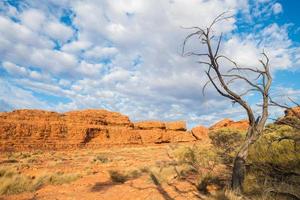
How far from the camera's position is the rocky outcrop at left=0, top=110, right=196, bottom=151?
37.6 meters

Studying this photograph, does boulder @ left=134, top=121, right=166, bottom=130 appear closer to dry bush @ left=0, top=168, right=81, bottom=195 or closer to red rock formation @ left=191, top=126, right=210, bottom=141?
red rock formation @ left=191, top=126, right=210, bottom=141

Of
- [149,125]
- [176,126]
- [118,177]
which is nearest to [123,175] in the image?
Answer: [118,177]

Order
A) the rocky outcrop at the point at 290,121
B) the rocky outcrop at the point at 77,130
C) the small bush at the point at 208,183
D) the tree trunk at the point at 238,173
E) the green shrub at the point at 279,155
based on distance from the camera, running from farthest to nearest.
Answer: the rocky outcrop at the point at 77,130
the small bush at the point at 208,183
the green shrub at the point at 279,155
the tree trunk at the point at 238,173
the rocky outcrop at the point at 290,121

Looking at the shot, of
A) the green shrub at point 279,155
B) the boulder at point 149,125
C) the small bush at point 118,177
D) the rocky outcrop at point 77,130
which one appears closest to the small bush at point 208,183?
the green shrub at point 279,155

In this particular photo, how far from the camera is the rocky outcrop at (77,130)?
37562 millimetres

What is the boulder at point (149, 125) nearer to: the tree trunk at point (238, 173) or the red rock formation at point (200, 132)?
the red rock formation at point (200, 132)

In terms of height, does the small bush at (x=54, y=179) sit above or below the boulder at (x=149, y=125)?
below

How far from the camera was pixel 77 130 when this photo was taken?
44031mm

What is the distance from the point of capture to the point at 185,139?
190ft

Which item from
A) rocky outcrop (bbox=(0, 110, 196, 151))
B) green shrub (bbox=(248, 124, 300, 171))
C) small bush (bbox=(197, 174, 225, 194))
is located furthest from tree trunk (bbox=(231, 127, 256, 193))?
rocky outcrop (bbox=(0, 110, 196, 151))

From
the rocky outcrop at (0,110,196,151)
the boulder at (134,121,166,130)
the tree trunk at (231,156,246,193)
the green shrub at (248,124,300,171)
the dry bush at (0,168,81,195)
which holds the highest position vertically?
the boulder at (134,121,166,130)

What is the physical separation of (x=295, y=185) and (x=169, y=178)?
14.9 ft

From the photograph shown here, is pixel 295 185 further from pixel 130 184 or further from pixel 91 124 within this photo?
pixel 91 124

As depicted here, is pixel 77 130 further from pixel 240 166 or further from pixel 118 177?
pixel 240 166
